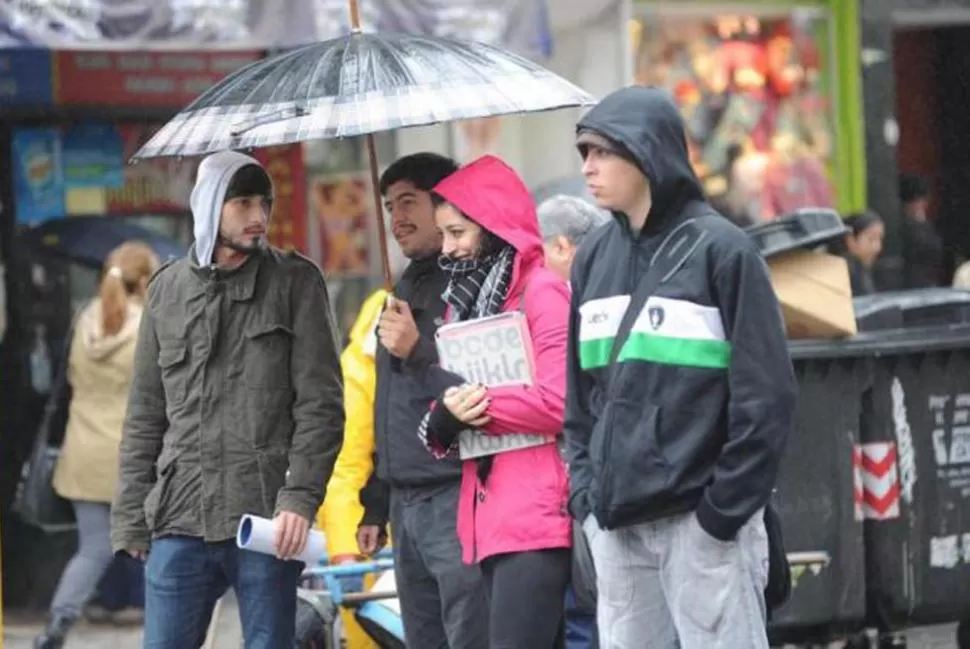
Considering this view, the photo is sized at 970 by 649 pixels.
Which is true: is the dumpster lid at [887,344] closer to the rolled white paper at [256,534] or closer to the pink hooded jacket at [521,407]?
the pink hooded jacket at [521,407]

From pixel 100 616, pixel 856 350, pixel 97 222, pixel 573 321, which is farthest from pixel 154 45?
pixel 573 321

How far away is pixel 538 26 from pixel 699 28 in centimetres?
370

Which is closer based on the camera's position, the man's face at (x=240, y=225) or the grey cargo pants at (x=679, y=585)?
the grey cargo pants at (x=679, y=585)

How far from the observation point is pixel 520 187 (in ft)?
19.5

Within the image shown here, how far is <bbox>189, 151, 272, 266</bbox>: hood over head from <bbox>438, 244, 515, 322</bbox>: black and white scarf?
0.65 metres

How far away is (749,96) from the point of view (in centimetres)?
1489

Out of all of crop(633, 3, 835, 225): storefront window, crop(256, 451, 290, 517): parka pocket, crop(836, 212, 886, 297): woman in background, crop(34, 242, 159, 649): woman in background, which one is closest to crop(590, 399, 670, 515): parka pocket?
crop(256, 451, 290, 517): parka pocket

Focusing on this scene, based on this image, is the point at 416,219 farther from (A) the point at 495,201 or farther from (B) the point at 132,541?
(B) the point at 132,541

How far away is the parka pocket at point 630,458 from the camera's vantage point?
16.3ft

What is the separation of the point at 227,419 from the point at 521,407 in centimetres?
86

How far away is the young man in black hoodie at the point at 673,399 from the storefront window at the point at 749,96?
30.2 feet

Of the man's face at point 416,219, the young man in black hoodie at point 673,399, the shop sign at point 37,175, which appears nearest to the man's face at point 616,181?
the young man in black hoodie at point 673,399

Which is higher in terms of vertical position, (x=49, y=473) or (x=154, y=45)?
(x=154, y=45)

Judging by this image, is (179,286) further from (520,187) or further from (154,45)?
(154,45)
